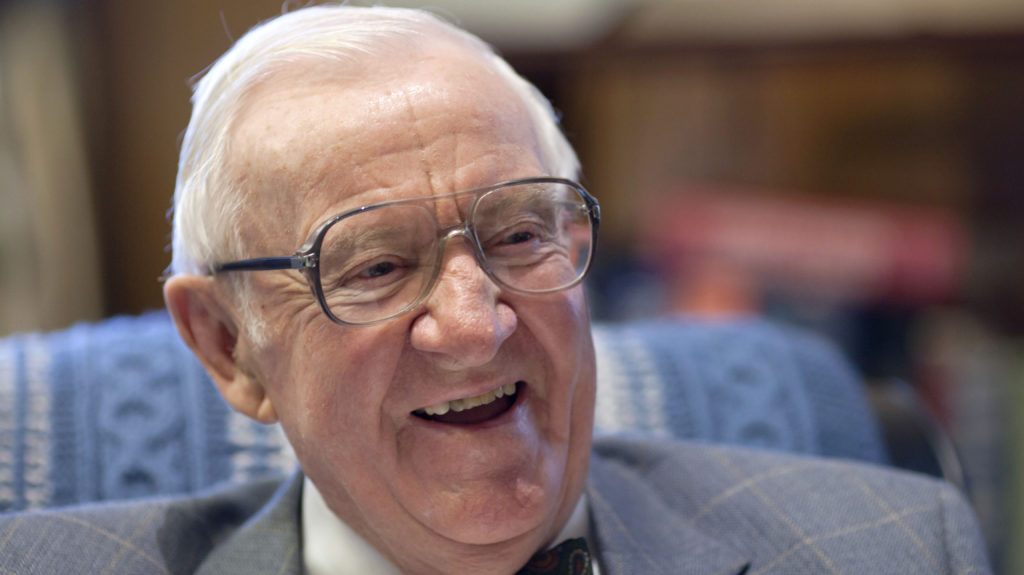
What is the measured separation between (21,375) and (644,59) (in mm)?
2570

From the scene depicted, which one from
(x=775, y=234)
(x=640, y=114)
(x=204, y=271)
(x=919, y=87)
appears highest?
(x=204, y=271)

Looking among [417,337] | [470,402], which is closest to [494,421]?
[470,402]

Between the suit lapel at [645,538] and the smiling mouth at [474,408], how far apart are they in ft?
0.84

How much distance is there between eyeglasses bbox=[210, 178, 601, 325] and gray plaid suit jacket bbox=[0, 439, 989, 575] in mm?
388

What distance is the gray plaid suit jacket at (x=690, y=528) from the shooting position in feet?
3.92

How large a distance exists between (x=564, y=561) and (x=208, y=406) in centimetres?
75

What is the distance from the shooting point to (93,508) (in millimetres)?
1257

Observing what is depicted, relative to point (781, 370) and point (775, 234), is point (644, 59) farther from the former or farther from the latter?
point (781, 370)

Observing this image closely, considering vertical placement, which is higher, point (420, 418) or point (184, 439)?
point (420, 418)

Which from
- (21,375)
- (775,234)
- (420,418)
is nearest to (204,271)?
(420,418)

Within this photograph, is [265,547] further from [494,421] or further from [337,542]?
[494,421]

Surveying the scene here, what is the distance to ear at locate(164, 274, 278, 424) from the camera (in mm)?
1208

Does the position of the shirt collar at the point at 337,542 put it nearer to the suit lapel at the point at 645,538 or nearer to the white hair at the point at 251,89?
the suit lapel at the point at 645,538

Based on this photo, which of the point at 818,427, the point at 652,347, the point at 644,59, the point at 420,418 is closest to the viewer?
the point at 420,418
